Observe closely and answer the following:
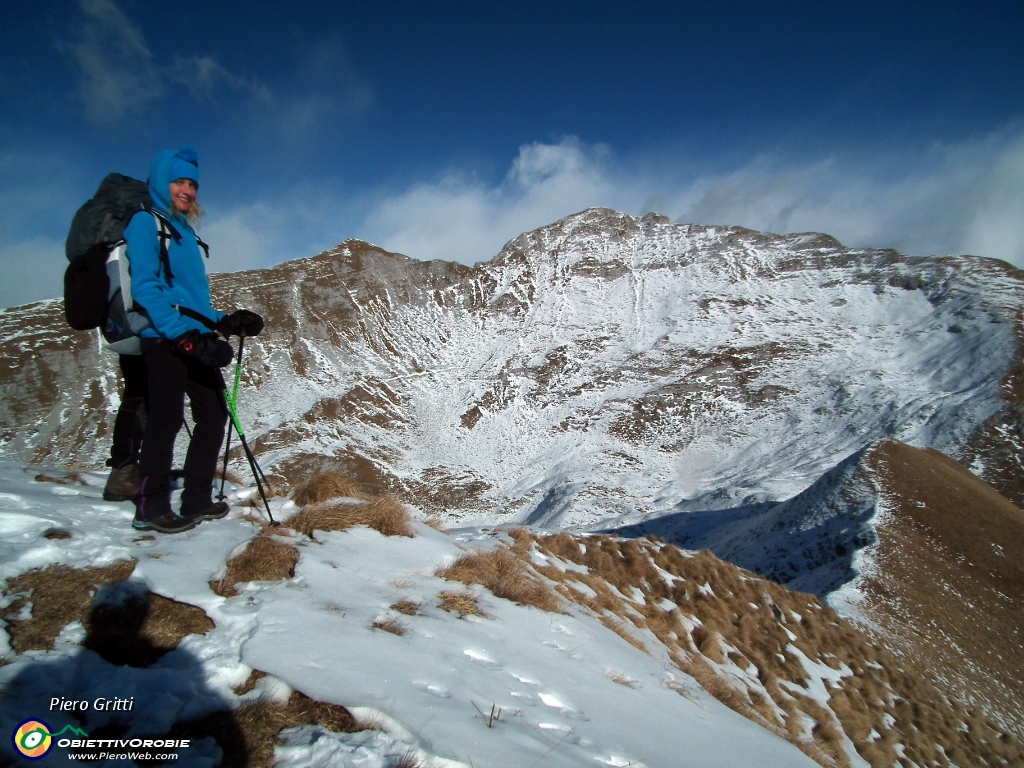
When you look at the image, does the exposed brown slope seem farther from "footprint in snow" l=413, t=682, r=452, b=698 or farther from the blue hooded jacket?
the blue hooded jacket

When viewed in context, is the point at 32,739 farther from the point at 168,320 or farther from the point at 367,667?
the point at 168,320

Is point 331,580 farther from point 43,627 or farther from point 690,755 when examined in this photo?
point 690,755

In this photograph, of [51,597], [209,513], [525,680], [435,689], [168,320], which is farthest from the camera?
[209,513]

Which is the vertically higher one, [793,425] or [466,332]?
[466,332]

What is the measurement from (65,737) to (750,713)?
6682mm

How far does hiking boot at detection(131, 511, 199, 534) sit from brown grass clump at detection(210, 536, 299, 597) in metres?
0.80

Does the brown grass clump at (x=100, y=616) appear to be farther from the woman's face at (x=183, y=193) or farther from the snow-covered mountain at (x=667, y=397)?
the snow-covered mountain at (x=667, y=397)

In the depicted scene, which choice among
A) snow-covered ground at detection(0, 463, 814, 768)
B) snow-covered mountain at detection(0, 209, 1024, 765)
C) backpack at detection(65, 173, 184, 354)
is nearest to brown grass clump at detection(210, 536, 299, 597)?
snow-covered ground at detection(0, 463, 814, 768)

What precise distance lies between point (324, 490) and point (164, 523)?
6.60 ft

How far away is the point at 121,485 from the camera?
5164 mm

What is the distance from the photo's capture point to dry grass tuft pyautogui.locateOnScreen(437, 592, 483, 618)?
4.59 meters

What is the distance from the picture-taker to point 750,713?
19.8 ft

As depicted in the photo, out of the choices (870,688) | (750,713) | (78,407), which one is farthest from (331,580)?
(78,407)
